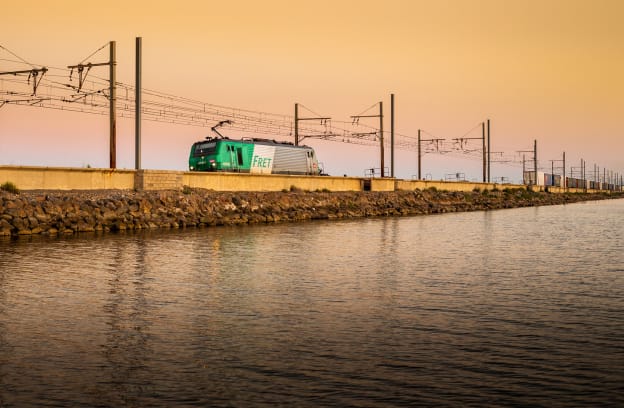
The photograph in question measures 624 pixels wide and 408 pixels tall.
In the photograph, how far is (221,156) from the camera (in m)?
51.8

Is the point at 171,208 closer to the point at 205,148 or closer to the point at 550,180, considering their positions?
the point at 205,148

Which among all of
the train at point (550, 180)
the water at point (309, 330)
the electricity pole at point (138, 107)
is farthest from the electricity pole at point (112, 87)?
the train at point (550, 180)

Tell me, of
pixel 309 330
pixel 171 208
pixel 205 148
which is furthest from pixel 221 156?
pixel 309 330

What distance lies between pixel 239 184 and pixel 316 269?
3051cm

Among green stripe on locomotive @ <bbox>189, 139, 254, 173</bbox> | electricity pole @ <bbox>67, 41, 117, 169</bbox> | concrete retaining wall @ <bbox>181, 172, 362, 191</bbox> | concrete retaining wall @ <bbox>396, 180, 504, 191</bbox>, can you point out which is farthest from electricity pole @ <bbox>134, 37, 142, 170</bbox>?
concrete retaining wall @ <bbox>396, 180, 504, 191</bbox>

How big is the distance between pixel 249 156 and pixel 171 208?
585 inches

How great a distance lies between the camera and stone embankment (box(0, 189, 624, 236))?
33.2m

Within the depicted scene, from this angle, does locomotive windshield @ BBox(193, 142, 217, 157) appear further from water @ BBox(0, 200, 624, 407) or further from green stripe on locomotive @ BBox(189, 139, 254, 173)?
water @ BBox(0, 200, 624, 407)

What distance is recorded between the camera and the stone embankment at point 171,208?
3322 centimetres

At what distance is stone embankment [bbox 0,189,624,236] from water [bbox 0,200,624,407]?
9603mm

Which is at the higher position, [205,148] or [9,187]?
[205,148]

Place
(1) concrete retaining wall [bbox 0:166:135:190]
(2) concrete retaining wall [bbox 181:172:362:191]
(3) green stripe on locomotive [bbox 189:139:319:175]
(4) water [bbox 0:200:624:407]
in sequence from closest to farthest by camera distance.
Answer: (4) water [bbox 0:200:624:407] → (1) concrete retaining wall [bbox 0:166:135:190] → (2) concrete retaining wall [bbox 181:172:362:191] → (3) green stripe on locomotive [bbox 189:139:319:175]

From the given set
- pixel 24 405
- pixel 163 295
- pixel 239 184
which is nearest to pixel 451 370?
pixel 24 405

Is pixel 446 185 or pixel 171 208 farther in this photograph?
pixel 446 185
